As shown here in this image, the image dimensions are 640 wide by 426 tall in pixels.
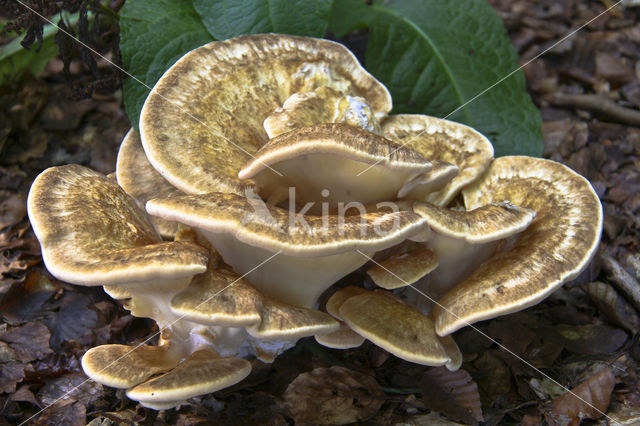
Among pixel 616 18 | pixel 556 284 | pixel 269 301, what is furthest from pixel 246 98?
pixel 616 18

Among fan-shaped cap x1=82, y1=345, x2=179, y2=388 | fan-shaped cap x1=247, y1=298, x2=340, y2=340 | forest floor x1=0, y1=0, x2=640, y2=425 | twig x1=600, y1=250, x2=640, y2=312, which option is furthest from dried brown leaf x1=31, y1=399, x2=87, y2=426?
twig x1=600, y1=250, x2=640, y2=312

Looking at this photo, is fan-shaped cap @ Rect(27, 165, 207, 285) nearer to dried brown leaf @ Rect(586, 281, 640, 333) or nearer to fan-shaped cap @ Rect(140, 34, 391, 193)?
fan-shaped cap @ Rect(140, 34, 391, 193)

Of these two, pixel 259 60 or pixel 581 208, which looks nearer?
pixel 581 208

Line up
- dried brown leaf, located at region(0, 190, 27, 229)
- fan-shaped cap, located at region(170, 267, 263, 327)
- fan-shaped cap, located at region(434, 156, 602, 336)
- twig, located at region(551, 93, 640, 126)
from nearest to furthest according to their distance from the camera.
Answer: fan-shaped cap, located at region(170, 267, 263, 327)
fan-shaped cap, located at region(434, 156, 602, 336)
dried brown leaf, located at region(0, 190, 27, 229)
twig, located at region(551, 93, 640, 126)

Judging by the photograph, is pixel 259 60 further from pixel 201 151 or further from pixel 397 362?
pixel 397 362

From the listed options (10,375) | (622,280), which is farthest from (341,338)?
(622,280)

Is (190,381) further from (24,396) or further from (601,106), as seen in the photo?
(601,106)
